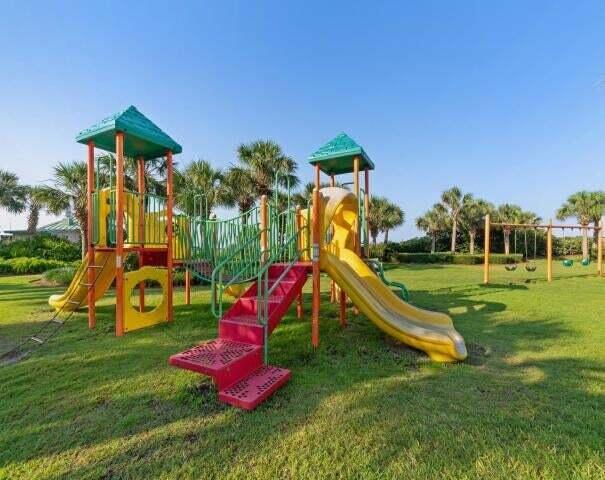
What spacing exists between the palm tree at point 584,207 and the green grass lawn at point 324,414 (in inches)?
1290

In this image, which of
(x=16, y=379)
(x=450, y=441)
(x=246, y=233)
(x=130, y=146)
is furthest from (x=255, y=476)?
(x=130, y=146)

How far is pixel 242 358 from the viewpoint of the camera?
3.33 meters

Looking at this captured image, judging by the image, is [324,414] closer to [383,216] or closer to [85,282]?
[85,282]

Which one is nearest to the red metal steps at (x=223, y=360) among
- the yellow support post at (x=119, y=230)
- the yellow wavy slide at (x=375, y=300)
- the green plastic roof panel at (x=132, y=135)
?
the yellow wavy slide at (x=375, y=300)

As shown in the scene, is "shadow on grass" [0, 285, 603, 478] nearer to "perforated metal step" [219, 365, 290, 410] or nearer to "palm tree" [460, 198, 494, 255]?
"perforated metal step" [219, 365, 290, 410]

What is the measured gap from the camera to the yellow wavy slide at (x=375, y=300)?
4219 millimetres

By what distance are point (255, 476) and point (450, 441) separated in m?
1.50

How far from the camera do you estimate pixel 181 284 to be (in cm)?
1243

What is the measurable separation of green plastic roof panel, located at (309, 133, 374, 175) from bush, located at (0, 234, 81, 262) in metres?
20.1

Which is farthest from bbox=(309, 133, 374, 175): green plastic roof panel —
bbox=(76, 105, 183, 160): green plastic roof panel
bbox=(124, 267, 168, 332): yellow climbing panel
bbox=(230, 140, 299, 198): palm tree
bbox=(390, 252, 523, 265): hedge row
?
bbox=(390, 252, 523, 265): hedge row

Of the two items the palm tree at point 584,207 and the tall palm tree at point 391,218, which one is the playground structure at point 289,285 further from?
the palm tree at point 584,207

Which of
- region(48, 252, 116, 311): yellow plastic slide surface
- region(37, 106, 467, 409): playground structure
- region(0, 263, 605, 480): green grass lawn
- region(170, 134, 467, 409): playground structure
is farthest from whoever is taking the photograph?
region(48, 252, 116, 311): yellow plastic slide surface

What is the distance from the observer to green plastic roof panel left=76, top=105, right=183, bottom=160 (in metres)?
5.62

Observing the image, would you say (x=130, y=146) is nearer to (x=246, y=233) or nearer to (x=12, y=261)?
(x=246, y=233)
